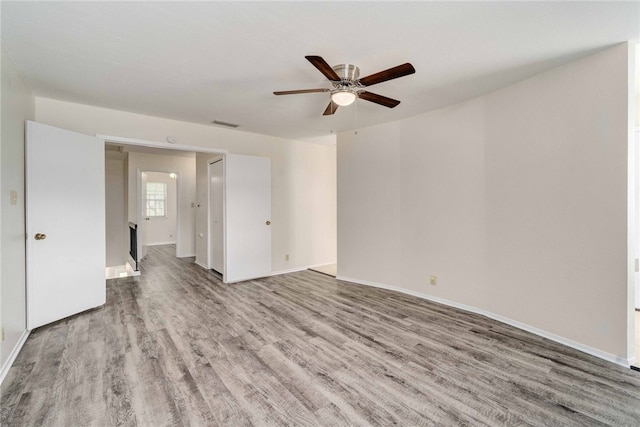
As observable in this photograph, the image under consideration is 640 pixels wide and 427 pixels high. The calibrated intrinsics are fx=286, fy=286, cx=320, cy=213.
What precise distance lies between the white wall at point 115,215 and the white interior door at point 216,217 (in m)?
2.13

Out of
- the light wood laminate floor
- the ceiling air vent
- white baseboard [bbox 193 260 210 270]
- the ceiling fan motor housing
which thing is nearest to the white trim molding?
the ceiling air vent

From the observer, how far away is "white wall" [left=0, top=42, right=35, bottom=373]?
2.23m

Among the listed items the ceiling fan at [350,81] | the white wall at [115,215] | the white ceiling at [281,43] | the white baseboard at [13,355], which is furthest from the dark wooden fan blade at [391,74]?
the white wall at [115,215]

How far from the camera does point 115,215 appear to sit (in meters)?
6.12

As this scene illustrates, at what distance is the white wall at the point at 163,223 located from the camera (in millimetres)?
8945

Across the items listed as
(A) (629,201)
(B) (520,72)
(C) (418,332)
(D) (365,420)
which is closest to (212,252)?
(C) (418,332)

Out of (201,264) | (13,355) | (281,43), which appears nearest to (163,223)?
(201,264)

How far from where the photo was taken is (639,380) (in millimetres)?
2059

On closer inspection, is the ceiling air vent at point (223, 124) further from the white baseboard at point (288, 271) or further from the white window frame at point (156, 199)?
the white window frame at point (156, 199)

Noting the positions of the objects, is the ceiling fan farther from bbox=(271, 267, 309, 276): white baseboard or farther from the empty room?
bbox=(271, 267, 309, 276): white baseboard

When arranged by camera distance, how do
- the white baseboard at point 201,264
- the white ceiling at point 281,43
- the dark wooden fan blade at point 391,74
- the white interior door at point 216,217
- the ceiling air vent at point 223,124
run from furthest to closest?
the white baseboard at point 201,264 → the white interior door at point 216,217 → the ceiling air vent at point 223,124 → the dark wooden fan blade at point 391,74 → the white ceiling at point 281,43

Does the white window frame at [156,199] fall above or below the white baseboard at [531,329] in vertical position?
above

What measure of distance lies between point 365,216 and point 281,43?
116 inches

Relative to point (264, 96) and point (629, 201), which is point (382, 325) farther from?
point (264, 96)
